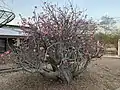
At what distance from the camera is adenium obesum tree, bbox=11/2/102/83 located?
24.1 ft

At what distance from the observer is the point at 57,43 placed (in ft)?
24.3

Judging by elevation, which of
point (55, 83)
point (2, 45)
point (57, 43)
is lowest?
point (55, 83)

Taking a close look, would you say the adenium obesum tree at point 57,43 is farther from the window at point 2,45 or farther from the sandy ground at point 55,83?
the window at point 2,45

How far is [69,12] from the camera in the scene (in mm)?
8070

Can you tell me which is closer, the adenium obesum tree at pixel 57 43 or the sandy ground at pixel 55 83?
the adenium obesum tree at pixel 57 43

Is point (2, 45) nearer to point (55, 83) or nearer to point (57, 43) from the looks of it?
point (55, 83)

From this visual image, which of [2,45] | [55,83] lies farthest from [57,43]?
[2,45]

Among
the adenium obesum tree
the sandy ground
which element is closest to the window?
the sandy ground

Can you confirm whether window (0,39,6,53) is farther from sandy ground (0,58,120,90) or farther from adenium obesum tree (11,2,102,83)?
adenium obesum tree (11,2,102,83)

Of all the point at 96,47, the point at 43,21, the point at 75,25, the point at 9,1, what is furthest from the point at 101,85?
the point at 9,1

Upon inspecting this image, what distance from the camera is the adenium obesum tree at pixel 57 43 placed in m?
7.34

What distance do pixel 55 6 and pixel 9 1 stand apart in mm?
2429

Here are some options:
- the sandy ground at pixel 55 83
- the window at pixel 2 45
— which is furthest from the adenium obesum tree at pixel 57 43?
the window at pixel 2 45

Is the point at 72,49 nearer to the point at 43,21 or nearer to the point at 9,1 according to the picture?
the point at 43,21
